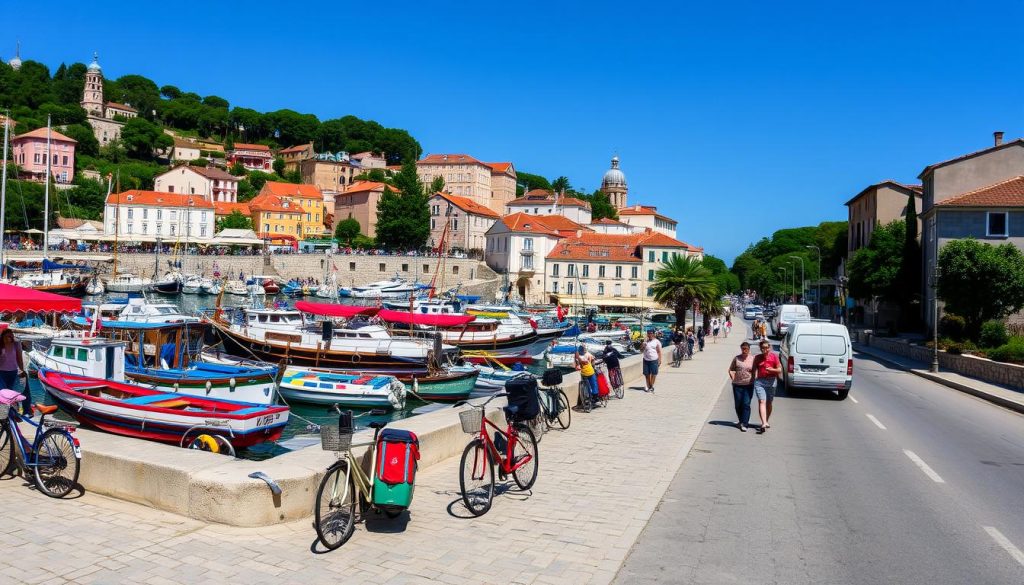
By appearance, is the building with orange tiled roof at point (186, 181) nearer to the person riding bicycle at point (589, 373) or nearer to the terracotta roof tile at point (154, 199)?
the terracotta roof tile at point (154, 199)

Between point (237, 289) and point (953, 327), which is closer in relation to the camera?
point (953, 327)

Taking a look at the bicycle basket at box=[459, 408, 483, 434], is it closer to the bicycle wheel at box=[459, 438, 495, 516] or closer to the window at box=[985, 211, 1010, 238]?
the bicycle wheel at box=[459, 438, 495, 516]

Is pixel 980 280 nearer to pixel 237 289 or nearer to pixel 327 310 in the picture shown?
pixel 327 310

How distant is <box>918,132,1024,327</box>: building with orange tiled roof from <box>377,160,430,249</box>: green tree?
79.2 m

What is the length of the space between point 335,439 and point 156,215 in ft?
402

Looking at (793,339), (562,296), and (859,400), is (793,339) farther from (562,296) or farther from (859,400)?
(562,296)

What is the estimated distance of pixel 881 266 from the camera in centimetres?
5534

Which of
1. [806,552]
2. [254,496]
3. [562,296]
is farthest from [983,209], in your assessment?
[562,296]

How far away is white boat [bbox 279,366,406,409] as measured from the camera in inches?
1044

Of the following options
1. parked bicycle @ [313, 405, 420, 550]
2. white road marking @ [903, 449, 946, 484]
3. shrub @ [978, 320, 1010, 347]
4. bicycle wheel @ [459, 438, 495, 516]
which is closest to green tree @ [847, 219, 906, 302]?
shrub @ [978, 320, 1010, 347]

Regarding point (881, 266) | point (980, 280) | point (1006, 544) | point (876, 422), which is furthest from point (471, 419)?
point (881, 266)

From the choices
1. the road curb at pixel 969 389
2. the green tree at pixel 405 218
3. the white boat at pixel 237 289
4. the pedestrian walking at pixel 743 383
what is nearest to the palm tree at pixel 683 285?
the road curb at pixel 969 389

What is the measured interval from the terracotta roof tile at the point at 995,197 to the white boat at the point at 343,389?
110 feet

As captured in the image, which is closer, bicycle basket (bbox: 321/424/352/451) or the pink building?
bicycle basket (bbox: 321/424/352/451)
